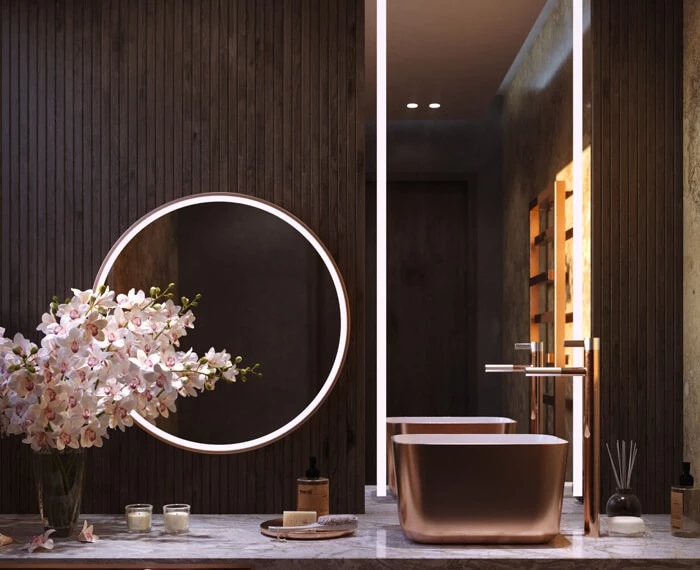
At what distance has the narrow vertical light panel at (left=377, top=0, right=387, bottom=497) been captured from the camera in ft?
7.23

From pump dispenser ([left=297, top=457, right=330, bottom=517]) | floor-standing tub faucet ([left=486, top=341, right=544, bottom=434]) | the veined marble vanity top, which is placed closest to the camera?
the veined marble vanity top

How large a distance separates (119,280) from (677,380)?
1400 millimetres

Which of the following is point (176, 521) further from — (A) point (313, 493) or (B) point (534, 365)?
(B) point (534, 365)

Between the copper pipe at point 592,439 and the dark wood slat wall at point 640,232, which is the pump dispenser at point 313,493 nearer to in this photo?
the copper pipe at point 592,439

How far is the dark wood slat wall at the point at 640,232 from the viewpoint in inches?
86.4

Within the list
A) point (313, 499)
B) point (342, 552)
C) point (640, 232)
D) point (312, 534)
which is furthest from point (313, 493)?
point (640, 232)

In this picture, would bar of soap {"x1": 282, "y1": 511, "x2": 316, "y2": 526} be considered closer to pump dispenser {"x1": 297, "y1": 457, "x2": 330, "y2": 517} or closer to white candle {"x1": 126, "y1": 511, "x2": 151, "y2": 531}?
pump dispenser {"x1": 297, "y1": 457, "x2": 330, "y2": 517}

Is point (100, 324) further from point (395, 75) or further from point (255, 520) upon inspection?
point (395, 75)

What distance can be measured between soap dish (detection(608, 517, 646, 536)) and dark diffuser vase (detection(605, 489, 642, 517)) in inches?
1.1

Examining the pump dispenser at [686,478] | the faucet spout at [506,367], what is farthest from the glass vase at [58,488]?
the pump dispenser at [686,478]

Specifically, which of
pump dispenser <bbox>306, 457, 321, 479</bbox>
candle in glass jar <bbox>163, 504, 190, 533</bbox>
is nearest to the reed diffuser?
pump dispenser <bbox>306, 457, 321, 479</bbox>

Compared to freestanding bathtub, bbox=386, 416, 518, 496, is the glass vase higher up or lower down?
lower down

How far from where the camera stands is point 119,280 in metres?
2.21

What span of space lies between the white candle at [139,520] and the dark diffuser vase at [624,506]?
1026mm
